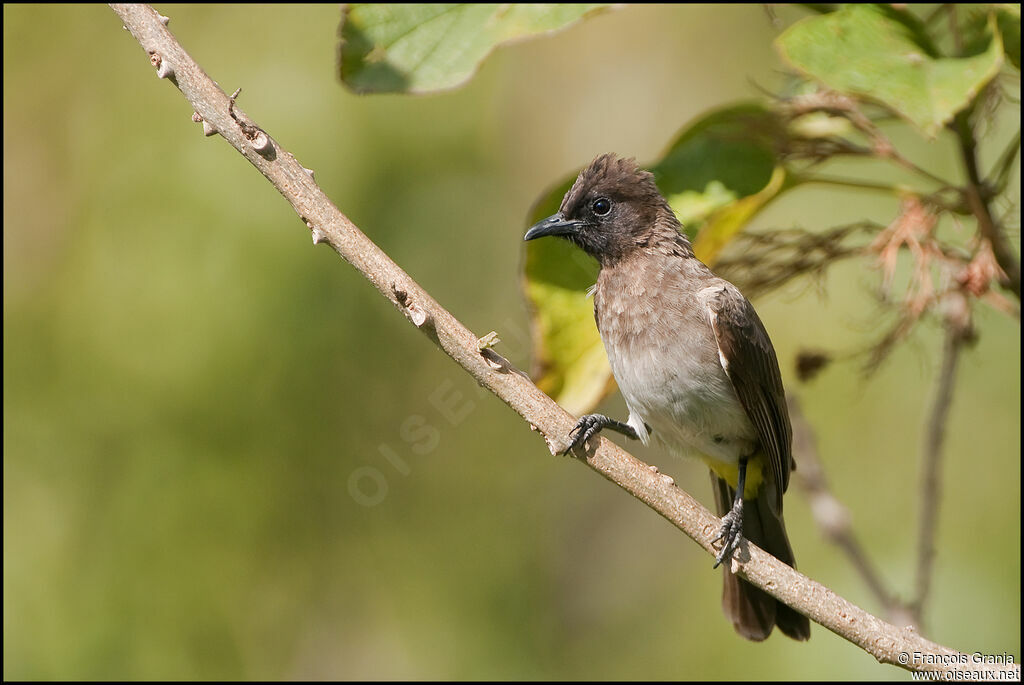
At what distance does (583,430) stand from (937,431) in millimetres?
1097

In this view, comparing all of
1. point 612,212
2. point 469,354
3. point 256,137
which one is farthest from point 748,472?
point 256,137

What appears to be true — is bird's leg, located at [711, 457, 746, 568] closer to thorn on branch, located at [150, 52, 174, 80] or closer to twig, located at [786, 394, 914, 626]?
twig, located at [786, 394, 914, 626]

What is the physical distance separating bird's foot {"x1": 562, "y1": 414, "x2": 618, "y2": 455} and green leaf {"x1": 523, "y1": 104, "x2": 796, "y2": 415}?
0.12m

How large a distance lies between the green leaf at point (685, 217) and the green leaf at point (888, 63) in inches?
15.9

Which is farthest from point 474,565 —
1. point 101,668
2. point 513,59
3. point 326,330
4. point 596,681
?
point 513,59

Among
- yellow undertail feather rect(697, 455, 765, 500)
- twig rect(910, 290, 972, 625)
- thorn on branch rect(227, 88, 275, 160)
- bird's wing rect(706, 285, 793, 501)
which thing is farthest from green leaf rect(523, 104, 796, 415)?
thorn on branch rect(227, 88, 275, 160)

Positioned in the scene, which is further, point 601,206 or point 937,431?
point 601,206

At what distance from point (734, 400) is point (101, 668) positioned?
228cm

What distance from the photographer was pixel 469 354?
2.34m

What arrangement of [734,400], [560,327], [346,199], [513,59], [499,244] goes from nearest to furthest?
[560,327]
[734,400]
[346,199]
[499,244]
[513,59]

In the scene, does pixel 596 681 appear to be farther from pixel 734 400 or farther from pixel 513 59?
pixel 513 59

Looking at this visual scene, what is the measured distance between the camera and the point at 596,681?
15.4 feet

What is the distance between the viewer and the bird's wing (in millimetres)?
3307

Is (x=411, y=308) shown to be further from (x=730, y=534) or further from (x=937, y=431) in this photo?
(x=937, y=431)
